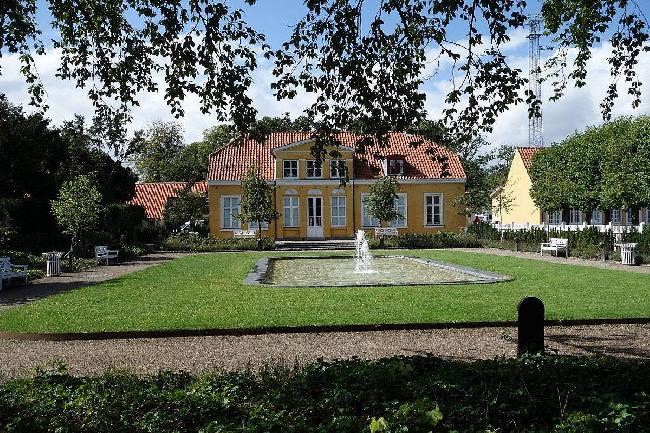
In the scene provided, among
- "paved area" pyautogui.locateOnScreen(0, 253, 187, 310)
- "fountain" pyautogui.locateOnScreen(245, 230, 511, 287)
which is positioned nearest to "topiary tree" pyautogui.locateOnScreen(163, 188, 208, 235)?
"fountain" pyautogui.locateOnScreen(245, 230, 511, 287)

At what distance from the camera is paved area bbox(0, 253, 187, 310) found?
15.2 metres

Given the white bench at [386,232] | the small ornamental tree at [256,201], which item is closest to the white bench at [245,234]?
the small ornamental tree at [256,201]

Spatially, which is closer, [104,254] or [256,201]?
[104,254]

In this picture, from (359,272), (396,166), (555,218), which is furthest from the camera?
(555,218)

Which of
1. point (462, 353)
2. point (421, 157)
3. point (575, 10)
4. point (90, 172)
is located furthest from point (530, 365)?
point (421, 157)

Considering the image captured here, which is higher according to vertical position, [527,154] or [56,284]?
[527,154]

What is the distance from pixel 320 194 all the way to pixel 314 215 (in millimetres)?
1478

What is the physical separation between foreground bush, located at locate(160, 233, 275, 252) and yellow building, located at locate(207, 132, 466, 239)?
5421mm

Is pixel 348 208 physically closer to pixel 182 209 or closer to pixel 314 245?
pixel 314 245

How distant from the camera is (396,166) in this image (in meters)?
44.5

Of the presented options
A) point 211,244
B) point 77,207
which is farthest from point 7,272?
point 211,244

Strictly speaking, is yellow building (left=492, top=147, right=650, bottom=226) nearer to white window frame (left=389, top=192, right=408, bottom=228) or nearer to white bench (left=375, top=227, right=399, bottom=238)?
white window frame (left=389, top=192, right=408, bottom=228)

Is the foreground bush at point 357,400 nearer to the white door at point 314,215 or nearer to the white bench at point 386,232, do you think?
the white bench at point 386,232

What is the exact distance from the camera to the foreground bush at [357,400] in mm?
4043
